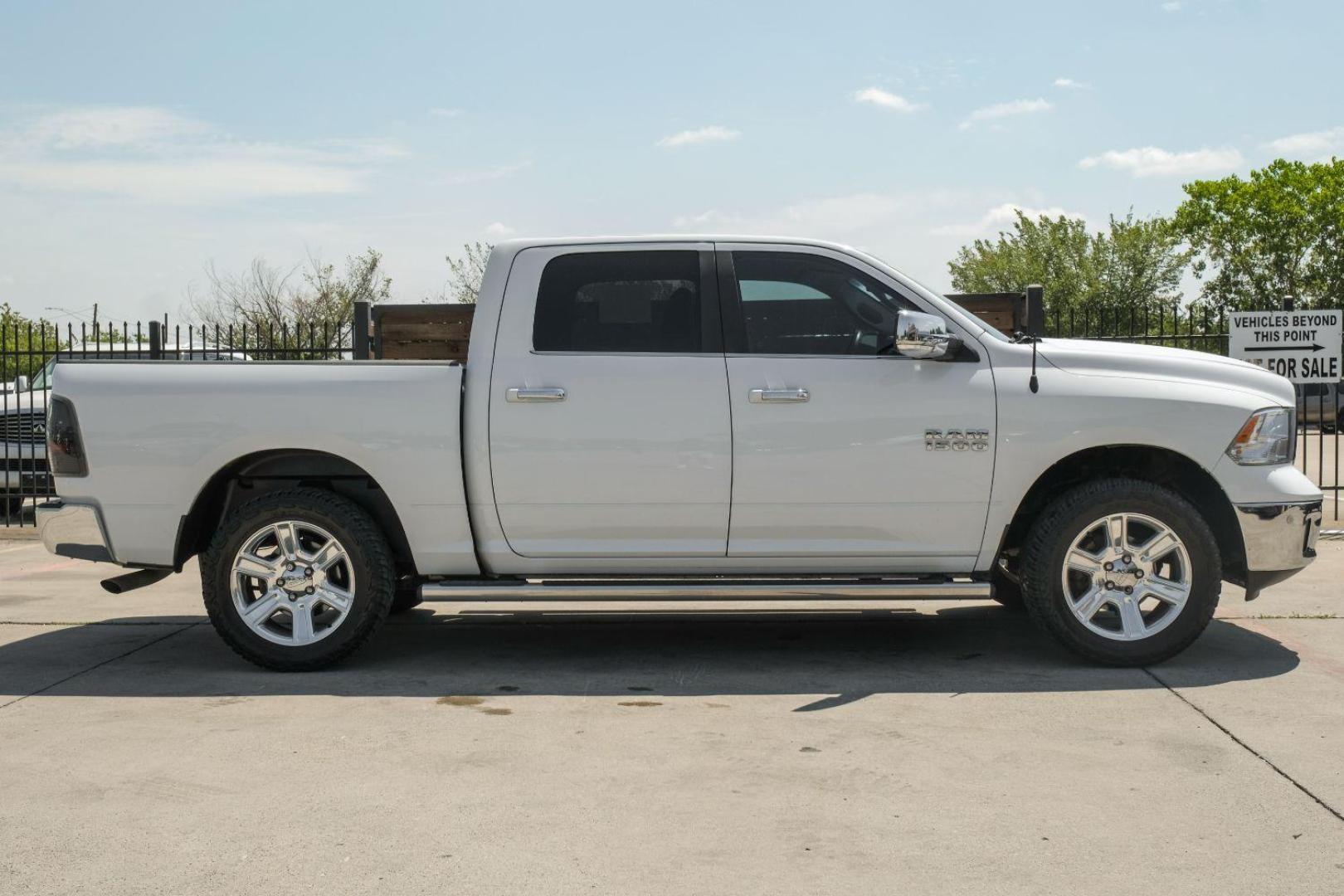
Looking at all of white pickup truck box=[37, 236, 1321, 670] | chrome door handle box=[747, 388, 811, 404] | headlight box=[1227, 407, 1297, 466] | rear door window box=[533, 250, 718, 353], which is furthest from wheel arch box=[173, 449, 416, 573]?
headlight box=[1227, 407, 1297, 466]

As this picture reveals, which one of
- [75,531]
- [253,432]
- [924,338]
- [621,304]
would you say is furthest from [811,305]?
[75,531]

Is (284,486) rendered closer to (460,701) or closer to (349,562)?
(349,562)

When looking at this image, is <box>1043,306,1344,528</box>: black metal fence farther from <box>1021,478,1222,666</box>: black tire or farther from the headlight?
<box>1021,478,1222,666</box>: black tire

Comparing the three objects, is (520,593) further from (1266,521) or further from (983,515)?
(1266,521)

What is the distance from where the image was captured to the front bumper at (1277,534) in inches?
249

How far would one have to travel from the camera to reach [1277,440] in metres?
6.41

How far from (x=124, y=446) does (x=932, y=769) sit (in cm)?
401

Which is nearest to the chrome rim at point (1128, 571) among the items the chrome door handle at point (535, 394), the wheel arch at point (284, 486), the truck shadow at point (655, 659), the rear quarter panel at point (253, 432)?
the truck shadow at point (655, 659)

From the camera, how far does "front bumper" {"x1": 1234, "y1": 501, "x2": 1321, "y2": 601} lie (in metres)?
6.32

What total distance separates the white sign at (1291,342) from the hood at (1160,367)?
217 inches

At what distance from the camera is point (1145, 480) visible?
6648 millimetres

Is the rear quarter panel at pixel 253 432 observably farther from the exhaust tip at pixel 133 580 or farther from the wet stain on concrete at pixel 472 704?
the wet stain on concrete at pixel 472 704

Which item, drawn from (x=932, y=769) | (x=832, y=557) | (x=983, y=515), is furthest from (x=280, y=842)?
(x=983, y=515)

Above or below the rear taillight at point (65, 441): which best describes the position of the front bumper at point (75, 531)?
below
